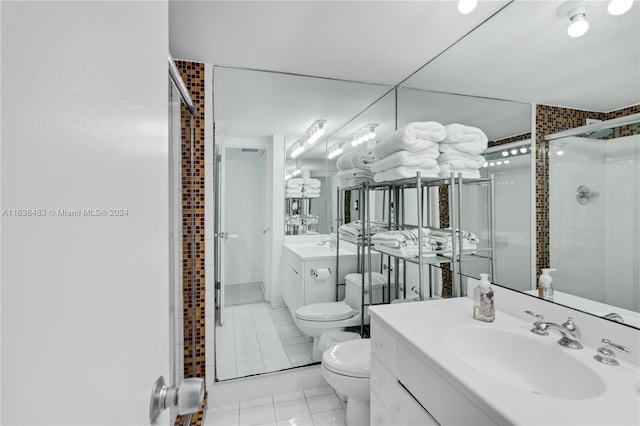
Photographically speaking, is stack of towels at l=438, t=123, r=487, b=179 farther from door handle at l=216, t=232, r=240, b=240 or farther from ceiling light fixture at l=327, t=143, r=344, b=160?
door handle at l=216, t=232, r=240, b=240

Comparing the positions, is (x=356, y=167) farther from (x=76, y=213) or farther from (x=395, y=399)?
(x=76, y=213)

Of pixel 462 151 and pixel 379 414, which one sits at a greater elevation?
pixel 462 151

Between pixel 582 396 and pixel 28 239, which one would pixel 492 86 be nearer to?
pixel 582 396

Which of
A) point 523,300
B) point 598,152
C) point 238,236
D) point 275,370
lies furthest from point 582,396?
point 238,236

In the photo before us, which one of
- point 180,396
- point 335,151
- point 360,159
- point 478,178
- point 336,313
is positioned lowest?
point 336,313

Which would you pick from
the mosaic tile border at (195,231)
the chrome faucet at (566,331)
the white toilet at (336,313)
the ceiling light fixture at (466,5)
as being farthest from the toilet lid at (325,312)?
the ceiling light fixture at (466,5)

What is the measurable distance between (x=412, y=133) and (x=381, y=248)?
0.71 metres

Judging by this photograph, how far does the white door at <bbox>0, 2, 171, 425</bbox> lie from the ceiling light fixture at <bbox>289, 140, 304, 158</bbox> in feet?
7.11

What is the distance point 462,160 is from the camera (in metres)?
1.64

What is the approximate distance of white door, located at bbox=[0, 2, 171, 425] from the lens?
207mm

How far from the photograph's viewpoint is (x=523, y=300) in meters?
1.28

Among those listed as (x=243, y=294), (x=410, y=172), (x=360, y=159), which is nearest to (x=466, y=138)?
(x=410, y=172)

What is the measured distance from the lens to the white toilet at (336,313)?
2.20 metres

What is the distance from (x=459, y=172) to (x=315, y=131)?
4.49 feet
